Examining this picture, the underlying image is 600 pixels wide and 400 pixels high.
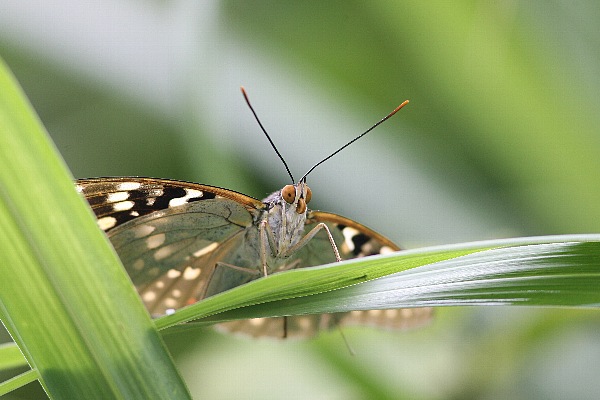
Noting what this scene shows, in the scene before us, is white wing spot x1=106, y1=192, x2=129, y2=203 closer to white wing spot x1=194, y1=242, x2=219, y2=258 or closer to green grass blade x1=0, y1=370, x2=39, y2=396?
white wing spot x1=194, y1=242, x2=219, y2=258

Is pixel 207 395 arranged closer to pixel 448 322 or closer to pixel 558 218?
pixel 448 322

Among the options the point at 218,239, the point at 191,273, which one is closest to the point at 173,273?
the point at 191,273

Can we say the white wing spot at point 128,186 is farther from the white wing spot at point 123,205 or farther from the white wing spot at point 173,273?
the white wing spot at point 173,273

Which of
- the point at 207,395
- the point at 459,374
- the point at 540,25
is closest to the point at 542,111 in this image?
the point at 540,25

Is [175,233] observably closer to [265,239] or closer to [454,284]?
[265,239]

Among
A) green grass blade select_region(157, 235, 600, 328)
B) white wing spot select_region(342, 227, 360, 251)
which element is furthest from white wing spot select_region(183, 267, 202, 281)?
green grass blade select_region(157, 235, 600, 328)

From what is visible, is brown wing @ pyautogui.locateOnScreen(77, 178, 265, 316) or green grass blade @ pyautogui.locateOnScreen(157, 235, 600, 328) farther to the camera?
brown wing @ pyautogui.locateOnScreen(77, 178, 265, 316)
